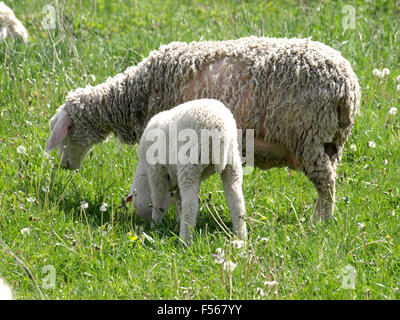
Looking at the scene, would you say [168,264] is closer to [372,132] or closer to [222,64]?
[222,64]

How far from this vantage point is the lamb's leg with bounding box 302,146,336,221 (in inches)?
187

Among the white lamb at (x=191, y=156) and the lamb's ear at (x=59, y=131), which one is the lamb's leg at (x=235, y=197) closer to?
the white lamb at (x=191, y=156)

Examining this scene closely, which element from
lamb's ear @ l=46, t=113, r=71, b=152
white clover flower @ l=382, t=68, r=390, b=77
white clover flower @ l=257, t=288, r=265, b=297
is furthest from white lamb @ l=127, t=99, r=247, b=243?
white clover flower @ l=382, t=68, r=390, b=77

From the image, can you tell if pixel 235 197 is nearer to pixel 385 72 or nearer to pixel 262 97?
pixel 262 97

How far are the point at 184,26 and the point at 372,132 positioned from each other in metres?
3.74

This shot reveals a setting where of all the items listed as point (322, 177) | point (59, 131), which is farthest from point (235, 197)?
point (59, 131)

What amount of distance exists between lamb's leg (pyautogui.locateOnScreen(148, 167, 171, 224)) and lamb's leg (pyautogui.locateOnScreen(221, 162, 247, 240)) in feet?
1.44

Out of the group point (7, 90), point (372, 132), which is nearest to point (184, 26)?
point (7, 90)

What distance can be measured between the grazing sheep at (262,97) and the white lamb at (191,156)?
20.5 inches

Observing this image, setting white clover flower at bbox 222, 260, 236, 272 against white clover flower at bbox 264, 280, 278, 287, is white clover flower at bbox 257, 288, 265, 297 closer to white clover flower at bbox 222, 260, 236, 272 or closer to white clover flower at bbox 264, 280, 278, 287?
white clover flower at bbox 264, 280, 278, 287

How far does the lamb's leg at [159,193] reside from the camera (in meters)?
4.56

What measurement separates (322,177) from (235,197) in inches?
30.1

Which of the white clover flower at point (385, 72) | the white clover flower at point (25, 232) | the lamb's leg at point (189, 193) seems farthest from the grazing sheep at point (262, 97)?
the white clover flower at point (385, 72)

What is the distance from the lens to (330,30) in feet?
24.9
